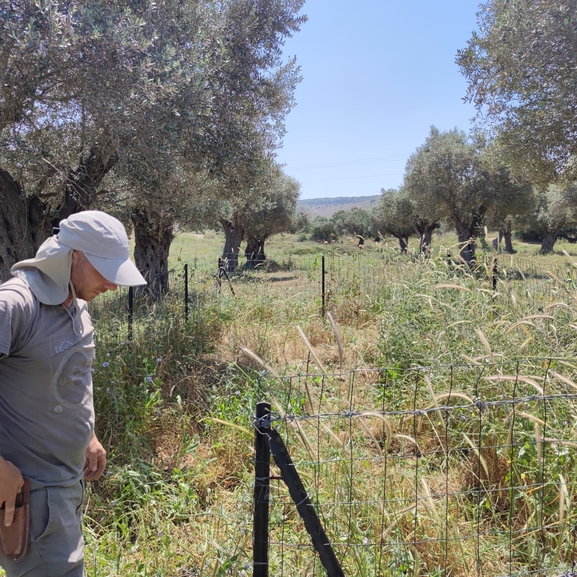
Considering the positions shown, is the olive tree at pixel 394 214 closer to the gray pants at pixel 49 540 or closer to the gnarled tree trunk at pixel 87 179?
the gnarled tree trunk at pixel 87 179

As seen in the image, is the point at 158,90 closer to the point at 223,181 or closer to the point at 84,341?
the point at 223,181

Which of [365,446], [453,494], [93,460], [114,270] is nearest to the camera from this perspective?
[114,270]

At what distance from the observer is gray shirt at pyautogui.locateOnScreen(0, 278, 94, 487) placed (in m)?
1.87

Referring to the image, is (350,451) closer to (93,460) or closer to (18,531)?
(93,460)

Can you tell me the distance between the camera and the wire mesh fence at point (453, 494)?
2549 mm

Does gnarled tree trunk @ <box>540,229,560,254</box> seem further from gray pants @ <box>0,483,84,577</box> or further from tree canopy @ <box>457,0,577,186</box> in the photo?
gray pants @ <box>0,483,84,577</box>

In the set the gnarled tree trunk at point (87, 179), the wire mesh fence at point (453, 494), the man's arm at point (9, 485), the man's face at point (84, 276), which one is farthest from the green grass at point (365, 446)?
the gnarled tree trunk at point (87, 179)

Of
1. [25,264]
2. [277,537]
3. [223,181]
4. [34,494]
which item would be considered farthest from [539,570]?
[223,181]

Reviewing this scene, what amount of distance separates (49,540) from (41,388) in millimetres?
669

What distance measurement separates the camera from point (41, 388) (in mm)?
1948

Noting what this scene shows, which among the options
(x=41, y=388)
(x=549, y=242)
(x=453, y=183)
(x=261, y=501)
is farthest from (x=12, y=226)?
(x=549, y=242)

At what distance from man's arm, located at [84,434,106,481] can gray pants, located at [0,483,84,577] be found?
1.35 feet

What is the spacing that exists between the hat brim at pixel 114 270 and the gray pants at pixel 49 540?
979 mm

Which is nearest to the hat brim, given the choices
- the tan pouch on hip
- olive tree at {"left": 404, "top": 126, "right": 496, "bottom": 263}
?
the tan pouch on hip
